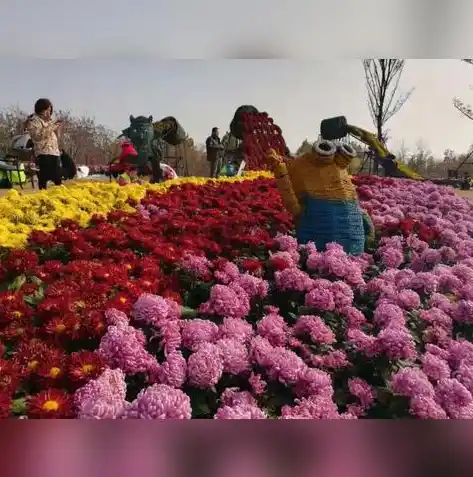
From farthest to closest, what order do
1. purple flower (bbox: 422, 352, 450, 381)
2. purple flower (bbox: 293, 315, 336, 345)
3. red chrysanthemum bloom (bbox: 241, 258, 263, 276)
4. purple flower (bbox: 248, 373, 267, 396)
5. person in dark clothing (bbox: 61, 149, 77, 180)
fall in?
person in dark clothing (bbox: 61, 149, 77, 180), red chrysanthemum bloom (bbox: 241, 258, 263, 276), purple flower (bbox: 293, 315, 336, 345), purple flower (bbox: 422, 352, 450, 381), purple flower (bbox: 248, 373, 267, 396)

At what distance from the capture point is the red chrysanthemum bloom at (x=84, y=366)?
1114mm

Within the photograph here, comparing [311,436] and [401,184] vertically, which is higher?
[401,184]

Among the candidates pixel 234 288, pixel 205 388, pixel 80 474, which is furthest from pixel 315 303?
pixel 80 474

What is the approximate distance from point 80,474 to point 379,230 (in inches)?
76.0

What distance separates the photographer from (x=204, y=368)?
118 centimetres

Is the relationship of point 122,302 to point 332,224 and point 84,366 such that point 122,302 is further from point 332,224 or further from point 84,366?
point 332,224

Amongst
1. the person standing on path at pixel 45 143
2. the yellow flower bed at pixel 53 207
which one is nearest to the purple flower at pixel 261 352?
the yellow flower bed at pixel 53 207

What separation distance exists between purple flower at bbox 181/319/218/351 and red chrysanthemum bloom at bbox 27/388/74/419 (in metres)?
0.33

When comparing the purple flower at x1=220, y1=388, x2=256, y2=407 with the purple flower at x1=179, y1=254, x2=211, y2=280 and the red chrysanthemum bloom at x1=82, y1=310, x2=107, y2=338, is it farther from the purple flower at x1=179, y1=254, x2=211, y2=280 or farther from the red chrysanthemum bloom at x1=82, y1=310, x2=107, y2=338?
the purple flower at x1=179, y1=254, x2=211, y2=280

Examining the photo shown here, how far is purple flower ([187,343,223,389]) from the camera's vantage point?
118cm

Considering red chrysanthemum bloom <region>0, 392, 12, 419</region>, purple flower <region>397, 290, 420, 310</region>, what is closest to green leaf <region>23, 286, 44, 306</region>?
red chrysanthemum bloom <region>0, 392, 12, 419</region>

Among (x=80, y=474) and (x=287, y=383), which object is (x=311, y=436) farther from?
(x=80, y=474)

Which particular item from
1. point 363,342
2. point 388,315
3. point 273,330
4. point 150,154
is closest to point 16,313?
point 273,330

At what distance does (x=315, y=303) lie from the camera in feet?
5.28
